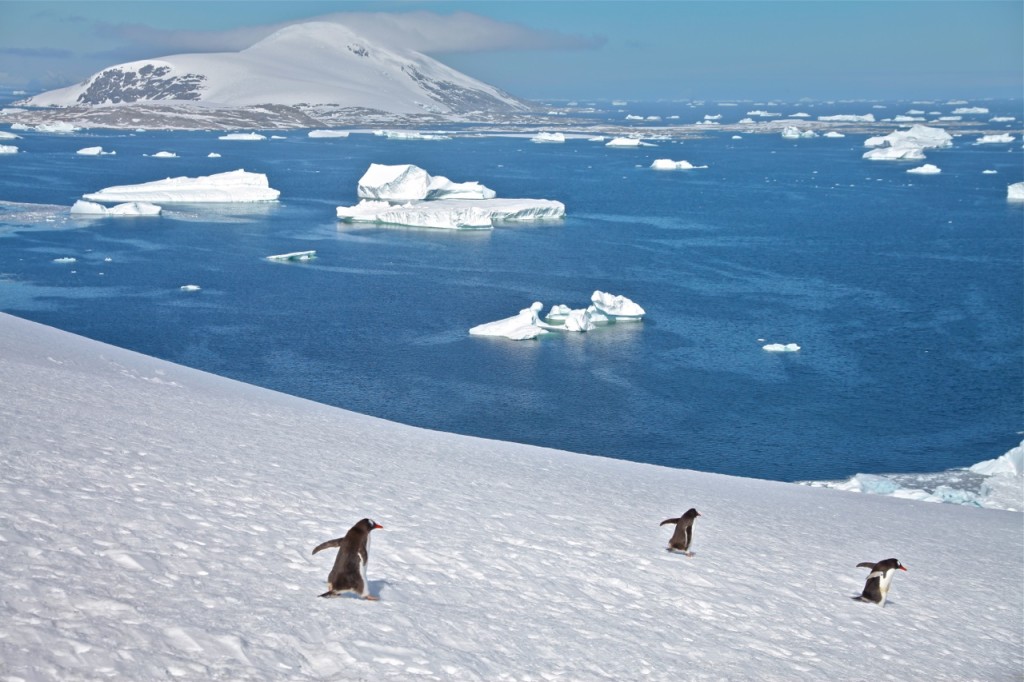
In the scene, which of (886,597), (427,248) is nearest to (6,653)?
(886,597)

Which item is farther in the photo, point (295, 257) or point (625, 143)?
point (625, 143)

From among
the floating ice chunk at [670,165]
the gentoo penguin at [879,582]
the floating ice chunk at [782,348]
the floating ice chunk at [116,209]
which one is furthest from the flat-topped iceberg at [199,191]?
the gentoo penguin at [879,582]

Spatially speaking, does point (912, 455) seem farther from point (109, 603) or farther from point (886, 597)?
point (109, 603)

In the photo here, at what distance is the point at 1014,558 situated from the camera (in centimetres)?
1135

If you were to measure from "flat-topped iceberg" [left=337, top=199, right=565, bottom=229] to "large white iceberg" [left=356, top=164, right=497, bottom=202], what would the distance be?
2593 millimetres

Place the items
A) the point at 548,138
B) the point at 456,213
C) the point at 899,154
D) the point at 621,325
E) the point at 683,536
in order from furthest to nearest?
the point at 548,138
the point at 899,154
the point at 456,213
the point at 621,325
the point at 683,536

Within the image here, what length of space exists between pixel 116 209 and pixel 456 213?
53.0ft

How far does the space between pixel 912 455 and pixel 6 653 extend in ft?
59.8

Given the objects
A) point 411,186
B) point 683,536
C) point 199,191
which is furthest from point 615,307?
point 199,191

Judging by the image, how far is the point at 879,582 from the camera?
27.3 feet

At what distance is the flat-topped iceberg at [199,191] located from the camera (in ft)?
171

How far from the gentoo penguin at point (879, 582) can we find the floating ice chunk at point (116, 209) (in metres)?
45.0

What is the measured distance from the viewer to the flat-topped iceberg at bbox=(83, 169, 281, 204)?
52.0m

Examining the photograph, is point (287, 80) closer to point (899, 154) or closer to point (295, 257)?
point (899, 154)
